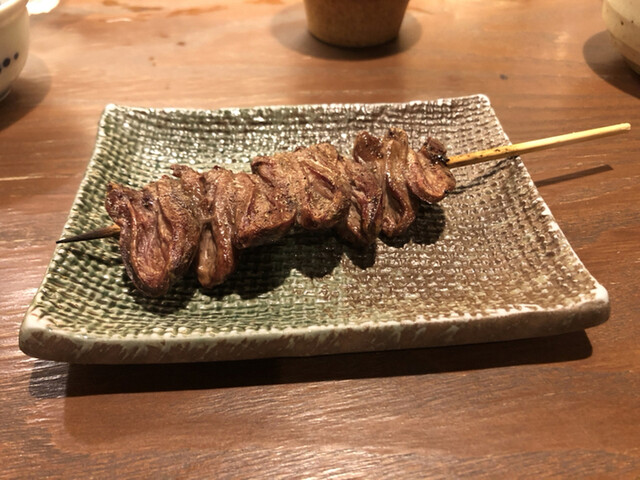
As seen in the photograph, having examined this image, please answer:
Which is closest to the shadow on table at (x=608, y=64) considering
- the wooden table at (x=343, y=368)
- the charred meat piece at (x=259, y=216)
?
the wooden table at (x=343, y=368)

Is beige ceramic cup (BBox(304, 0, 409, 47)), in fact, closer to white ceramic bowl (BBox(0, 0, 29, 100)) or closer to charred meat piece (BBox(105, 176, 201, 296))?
white ceramic bowl (BBox(0, 0, 29, 100))

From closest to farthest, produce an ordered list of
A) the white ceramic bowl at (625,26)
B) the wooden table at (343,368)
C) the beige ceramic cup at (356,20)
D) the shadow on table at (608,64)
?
the wooden table at (343,368), the white ceramic bowl at (625,26), the shadow on table at (608,64), the beige ceramic cup at (356,20)

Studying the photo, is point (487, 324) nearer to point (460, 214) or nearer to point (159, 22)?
point (460, 214)

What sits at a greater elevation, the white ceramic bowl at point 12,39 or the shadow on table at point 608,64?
the white ceramic bowl at point 12,39

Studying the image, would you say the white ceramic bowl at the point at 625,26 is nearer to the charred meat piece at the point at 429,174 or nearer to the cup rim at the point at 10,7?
the charred meat piece at the point at 429,174

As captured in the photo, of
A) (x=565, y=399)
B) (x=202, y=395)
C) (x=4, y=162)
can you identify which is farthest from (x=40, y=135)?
(x=565, y=399)
